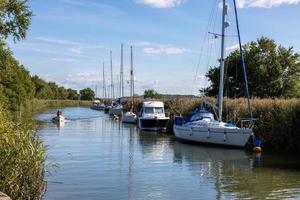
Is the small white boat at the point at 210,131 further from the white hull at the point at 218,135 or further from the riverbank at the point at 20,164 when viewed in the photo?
the riverbank at the point at 20,164

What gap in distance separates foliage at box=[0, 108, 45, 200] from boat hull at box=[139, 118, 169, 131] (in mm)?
40421

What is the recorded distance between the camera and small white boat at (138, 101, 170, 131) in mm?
54188

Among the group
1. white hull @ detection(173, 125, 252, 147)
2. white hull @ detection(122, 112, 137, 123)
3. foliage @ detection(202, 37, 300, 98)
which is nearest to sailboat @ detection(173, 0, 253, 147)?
white hull @ detection(173, 125, 252, 147)

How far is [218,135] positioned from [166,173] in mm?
12828

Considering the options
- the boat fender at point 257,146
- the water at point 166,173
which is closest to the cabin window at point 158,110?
the water at point 166,173

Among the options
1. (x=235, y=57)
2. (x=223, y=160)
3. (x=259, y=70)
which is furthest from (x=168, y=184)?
(x=235, y=57)

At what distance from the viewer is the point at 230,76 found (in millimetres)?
66250

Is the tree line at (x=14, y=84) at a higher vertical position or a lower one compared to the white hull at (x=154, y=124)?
higher

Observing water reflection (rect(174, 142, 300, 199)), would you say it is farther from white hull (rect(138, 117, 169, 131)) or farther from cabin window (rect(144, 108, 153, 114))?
cabin window (rect(144, 108, 153, 114))

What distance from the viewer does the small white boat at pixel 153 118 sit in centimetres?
5419

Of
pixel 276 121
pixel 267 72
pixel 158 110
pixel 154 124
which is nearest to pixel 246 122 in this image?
pixel 276 121

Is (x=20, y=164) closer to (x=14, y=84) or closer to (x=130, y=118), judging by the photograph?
(x=130, y=118)

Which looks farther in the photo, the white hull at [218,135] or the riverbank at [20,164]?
the white hull at [218,135]

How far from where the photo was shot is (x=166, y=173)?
24.0m
